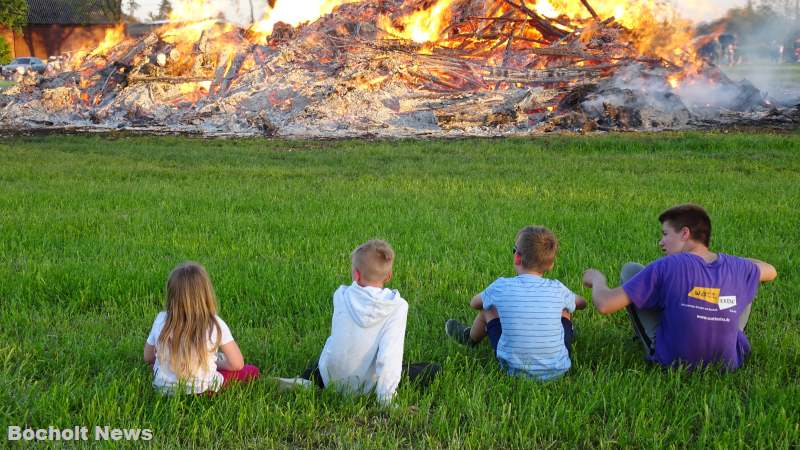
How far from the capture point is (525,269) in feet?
15.1

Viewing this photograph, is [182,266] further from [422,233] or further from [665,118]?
[665,118]

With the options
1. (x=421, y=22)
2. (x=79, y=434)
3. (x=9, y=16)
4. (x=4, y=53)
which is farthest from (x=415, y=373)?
(x=9, y=16)

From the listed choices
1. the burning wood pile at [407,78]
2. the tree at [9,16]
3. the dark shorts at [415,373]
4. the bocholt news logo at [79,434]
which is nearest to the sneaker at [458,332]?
the dark shorts at [415,373]

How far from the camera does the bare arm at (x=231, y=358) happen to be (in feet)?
13.1

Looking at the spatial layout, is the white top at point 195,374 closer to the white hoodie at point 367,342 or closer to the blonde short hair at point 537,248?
the white hoodie at point 367,342

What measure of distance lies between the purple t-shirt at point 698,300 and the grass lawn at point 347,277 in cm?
16

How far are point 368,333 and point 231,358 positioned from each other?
0.72 metres

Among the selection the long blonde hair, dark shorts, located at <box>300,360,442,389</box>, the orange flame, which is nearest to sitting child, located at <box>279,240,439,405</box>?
dark shorts, located at <box>300,360,442,389</box>

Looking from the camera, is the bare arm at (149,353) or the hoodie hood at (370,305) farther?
the bare arm at (149,353)

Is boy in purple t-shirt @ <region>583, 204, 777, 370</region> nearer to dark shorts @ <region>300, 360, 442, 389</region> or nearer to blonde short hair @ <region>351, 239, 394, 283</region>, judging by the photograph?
dark shorts @ <region>300, 360, 442, 389</region>

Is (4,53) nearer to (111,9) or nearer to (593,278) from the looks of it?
(111,9)

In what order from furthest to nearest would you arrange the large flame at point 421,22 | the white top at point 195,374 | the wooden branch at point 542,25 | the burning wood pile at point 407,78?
1. the large flame at point 421,22
2. the wooden branch at point 542,25
3. the burning wood pile at point 407,78
4. the white top at point 195,374

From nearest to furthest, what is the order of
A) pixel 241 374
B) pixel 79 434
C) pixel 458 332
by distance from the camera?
1. pixel 79 434
2. pixel 241 374
3. pixel 458 332

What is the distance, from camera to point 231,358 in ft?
13.2
